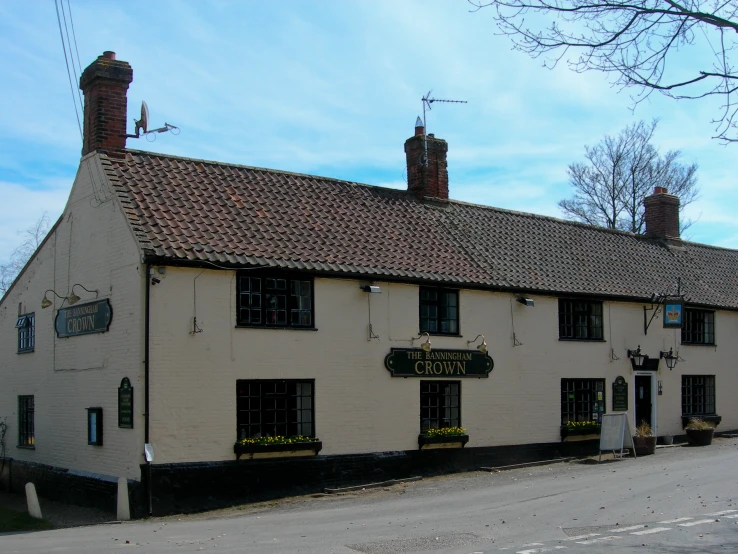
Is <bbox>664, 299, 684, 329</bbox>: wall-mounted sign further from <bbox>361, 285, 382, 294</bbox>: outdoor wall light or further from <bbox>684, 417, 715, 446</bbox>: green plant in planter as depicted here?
<bbox>361, 285, 382, 294</bbox>: outdoor wall light

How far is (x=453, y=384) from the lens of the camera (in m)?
20.2

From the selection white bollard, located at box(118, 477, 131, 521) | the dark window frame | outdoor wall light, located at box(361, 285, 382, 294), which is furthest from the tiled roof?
white bollard, located at box(118, 477, 131, 521)

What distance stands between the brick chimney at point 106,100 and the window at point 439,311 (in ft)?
24.5

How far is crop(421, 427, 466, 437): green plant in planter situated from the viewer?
63.9 ft

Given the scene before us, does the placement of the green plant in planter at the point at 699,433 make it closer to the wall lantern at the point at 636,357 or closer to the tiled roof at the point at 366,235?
the wall lantern at the point at 636,357

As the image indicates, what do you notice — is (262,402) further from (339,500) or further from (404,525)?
(404,525)

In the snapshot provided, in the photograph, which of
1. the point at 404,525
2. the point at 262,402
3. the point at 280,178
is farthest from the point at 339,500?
the point at 280,178

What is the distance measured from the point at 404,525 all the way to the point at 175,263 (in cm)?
646

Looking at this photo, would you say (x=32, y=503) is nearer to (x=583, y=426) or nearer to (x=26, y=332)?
(x=26, y=332)

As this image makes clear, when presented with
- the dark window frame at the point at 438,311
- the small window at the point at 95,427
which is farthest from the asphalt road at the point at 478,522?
the dark window frame at the point at 438,311

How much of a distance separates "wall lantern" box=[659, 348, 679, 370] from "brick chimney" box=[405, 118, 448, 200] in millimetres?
7746

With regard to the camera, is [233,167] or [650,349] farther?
[650,349]

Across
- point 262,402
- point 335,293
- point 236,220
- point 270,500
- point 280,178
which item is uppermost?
point 280,178

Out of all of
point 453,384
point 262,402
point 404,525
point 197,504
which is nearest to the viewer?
point 404,525
